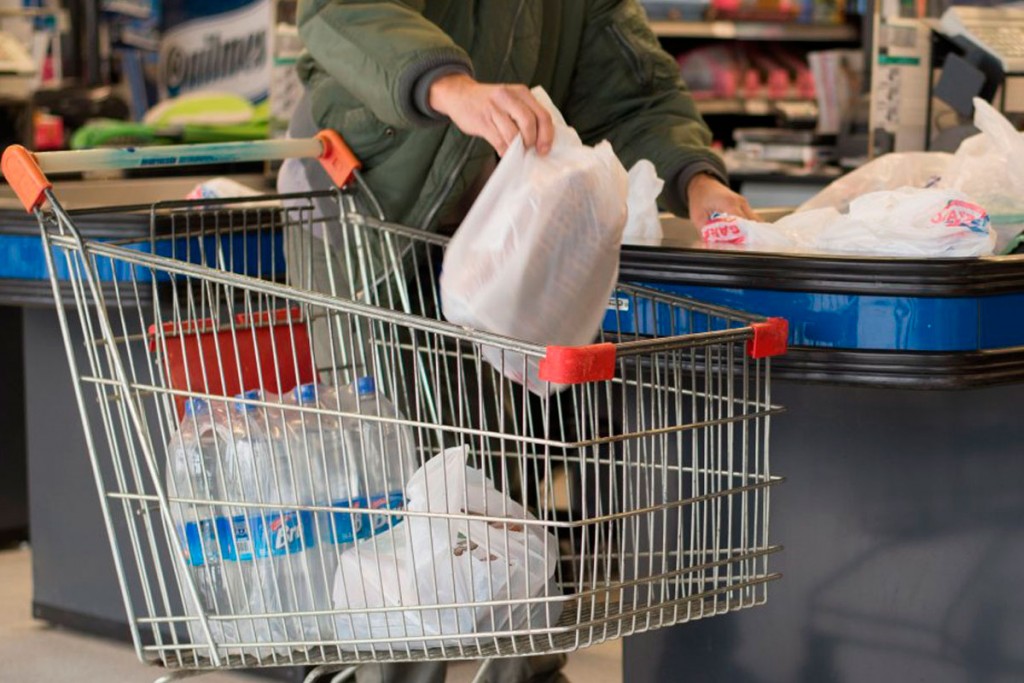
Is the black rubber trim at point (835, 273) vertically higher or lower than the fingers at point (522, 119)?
lower

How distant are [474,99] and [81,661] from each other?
5.57 feet

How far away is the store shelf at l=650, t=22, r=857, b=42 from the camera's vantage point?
231 inches

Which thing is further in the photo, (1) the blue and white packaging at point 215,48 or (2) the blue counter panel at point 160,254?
(1) the blue and white packaging at point 215,48

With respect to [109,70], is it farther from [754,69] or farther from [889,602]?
[889,602]

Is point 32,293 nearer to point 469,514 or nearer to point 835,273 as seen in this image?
point 469,514

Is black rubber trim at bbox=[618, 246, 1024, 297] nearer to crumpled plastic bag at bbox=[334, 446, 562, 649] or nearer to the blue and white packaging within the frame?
crumpled plastic bag at bbox=[334, 446, 562, 649]

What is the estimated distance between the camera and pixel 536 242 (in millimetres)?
1785

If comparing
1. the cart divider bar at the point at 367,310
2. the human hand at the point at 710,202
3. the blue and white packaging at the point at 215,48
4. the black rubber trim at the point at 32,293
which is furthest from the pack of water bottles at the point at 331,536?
the blue and white packaging at the point at 215,48

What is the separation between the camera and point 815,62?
4914 mm

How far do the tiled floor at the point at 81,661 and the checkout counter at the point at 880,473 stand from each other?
26.9 inches

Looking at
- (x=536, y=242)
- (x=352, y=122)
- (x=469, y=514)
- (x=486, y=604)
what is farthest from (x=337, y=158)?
(x=486, y=604)

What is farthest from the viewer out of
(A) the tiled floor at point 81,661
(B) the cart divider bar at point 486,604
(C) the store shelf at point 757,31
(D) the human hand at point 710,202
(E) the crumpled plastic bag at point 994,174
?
(C) the store shelf at point 757,31

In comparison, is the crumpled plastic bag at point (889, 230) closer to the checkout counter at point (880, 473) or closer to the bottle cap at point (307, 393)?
the checkout counter at point (880, 473)

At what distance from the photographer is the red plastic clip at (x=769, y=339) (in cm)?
180
